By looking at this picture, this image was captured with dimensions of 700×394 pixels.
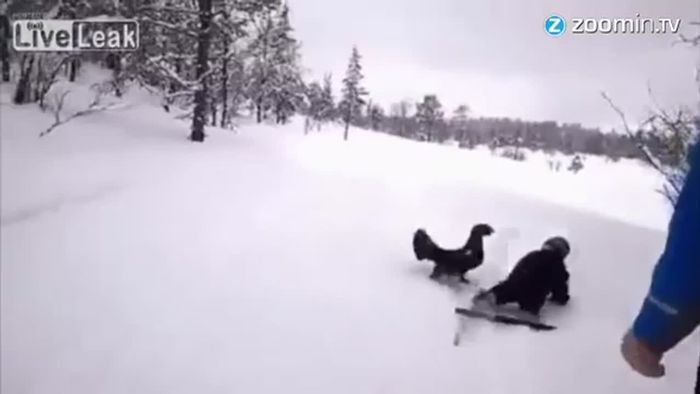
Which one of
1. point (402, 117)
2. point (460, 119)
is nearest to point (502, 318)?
point (460, 119)

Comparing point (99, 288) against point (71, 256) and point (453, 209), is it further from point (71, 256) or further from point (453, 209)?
point (453, 209)

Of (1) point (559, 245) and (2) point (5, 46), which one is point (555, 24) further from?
(2) point (5, 46)

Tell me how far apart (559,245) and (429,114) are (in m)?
0.79

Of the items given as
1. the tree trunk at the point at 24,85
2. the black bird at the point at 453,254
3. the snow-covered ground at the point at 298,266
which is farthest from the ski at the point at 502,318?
the tree trunk at the point at 24,85

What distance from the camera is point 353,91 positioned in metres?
2.45

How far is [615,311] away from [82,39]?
8.31 ft

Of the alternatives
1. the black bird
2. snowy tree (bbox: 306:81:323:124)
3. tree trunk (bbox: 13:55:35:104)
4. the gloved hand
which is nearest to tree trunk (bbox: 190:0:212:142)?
tree trunk (bbox: 13:55:35:104)

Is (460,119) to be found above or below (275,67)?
below

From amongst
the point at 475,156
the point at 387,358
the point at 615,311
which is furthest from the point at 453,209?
the point at 387,358

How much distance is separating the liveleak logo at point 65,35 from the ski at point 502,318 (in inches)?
77.8

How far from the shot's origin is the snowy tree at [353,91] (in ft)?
7.84

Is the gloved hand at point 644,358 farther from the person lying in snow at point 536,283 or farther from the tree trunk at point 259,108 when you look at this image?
the tree trunk at point 259,108

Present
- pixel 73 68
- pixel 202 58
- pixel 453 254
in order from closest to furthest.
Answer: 1. pixel 453 254
2. pixel 73 68
3. pixel 202 58

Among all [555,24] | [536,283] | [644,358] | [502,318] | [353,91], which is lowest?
[502,318]
